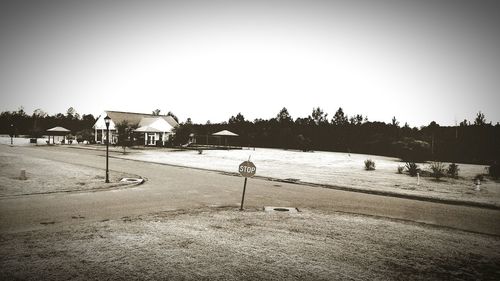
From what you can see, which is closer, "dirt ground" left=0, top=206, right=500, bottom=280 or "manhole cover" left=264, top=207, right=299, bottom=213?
"dirt ground" left=0, top=206, right=500, bottom=280

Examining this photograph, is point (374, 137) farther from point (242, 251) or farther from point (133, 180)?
point (242, 251)

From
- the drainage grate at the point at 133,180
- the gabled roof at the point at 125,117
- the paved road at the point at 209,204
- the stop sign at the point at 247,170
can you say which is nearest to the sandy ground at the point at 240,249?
the paved road at the point at 209,204

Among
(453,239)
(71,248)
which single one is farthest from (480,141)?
(71,248)

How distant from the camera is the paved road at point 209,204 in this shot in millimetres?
8836

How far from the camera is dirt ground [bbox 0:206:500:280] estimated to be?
524 centimetres

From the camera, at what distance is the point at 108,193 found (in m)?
12.2

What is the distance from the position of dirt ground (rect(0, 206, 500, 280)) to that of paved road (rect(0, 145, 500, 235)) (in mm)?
949

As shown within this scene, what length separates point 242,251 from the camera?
627 cm

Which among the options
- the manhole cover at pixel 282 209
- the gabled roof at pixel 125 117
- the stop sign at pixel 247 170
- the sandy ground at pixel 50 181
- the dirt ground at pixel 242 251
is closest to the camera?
the dirt ground at pixel 242 251

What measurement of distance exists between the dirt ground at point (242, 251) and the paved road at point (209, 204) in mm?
949

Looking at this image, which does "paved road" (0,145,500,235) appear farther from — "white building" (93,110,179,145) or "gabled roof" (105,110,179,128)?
"gabled roof" (105,110,179,128)

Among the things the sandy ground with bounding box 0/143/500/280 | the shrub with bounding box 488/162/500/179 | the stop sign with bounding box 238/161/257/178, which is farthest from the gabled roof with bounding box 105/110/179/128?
the sandy ground with bounding box 0/143/500/280

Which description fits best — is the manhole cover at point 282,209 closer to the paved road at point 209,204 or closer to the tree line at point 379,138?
the paved road at point 209,204

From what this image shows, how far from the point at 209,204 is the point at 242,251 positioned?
4.76 metres
